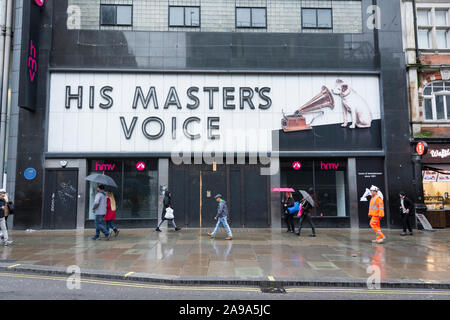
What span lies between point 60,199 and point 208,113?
778cm

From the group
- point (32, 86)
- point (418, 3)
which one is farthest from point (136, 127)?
point (418, 3)

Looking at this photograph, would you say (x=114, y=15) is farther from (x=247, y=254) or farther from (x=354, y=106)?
(x=247, y=254)

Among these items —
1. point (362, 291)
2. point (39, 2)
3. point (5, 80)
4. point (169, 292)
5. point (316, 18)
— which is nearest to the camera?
point (169, 292)

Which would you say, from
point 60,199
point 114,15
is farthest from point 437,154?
point 60,199

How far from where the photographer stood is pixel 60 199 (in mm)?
15711

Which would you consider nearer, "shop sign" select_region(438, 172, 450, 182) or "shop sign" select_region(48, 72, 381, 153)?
"shop sign" select_region(48, 72, 381, 153)

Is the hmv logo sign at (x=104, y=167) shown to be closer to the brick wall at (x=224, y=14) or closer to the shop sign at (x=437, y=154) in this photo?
the brick wall at (x=224, y=14)

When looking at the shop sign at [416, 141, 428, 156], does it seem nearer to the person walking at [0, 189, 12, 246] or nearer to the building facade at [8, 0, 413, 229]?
A: the building facade at [8, 0, 413, 229]

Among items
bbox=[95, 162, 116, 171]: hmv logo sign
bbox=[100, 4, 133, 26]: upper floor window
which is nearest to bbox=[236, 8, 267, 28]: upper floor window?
bbox=[100, 4, 133, 26]: upper floor window

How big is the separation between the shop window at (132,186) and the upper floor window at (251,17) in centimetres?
805

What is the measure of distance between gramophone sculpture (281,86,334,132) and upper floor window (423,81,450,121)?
185 inches

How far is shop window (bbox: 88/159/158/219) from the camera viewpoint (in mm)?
16047
